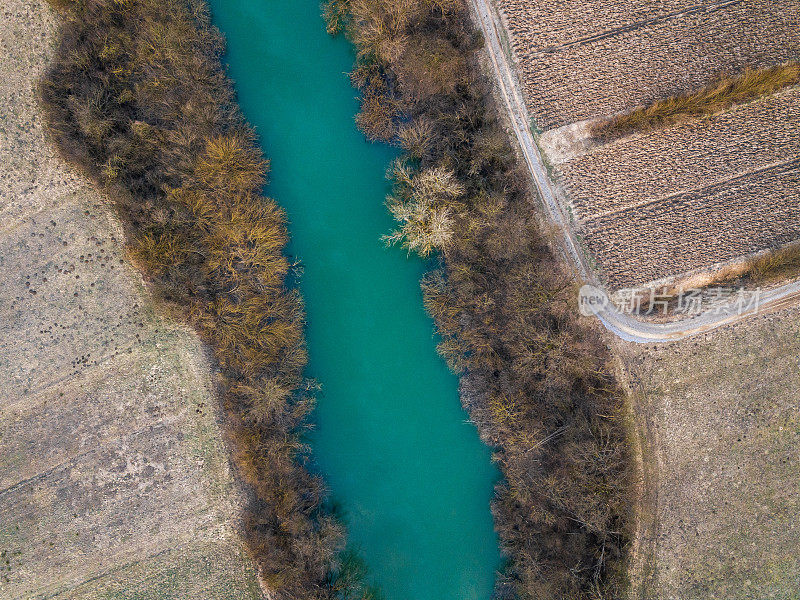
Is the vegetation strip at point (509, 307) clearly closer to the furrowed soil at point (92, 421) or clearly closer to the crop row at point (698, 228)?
the crop row at point (698, 228)

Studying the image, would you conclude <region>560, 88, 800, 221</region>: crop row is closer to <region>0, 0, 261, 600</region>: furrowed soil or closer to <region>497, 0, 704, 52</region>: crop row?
<region>497, 0, 704, 52</region>: crop row

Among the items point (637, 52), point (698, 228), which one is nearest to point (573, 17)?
point (637, 52)

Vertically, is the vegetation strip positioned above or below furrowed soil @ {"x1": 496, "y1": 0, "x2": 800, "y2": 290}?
below

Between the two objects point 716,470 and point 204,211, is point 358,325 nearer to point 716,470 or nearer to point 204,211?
point 204,211

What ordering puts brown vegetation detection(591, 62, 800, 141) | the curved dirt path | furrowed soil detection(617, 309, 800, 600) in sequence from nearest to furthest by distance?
brown vegetation detection(591, 62, 800, 141), the curved dirt path, furrowed soil detection(617, 309, 800, 600)

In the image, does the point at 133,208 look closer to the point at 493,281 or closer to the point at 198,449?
A: the point at 198,449

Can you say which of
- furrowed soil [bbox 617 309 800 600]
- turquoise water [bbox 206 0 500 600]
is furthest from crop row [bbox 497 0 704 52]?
furrowed soil [bbox 617 309 800 600]

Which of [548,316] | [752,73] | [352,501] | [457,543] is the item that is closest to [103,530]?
[352,501]

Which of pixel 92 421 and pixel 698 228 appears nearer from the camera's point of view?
pixel 698 228
